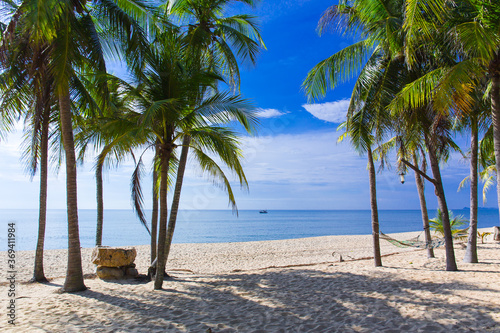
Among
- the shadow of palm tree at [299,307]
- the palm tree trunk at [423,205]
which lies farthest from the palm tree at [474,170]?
the shadow of palm tree at [299,307]

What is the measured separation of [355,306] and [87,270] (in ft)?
28.3

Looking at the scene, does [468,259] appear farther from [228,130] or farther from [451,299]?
[228,130]

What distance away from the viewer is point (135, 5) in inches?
261

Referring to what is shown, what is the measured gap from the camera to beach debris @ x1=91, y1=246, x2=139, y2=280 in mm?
7082

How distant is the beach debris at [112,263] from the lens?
708 centimetres

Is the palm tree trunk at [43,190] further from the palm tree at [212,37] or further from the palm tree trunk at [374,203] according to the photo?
the palm tree trunk at [374,203]

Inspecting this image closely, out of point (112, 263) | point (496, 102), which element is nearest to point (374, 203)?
point (496, 102)

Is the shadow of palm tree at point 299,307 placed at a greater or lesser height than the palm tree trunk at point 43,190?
lesser

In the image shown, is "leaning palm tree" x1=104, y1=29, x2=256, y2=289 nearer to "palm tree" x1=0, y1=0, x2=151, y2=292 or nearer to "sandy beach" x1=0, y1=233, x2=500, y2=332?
"palm tree" x1=0, y1=0, x2=151, y2=292

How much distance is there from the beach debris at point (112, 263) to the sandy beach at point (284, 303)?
26 cm

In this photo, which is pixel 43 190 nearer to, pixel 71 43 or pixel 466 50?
pixel 71 43

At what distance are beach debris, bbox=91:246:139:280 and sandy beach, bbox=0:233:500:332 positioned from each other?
26 centimetres

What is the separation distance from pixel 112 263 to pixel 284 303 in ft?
13.9

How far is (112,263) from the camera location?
279 inches
